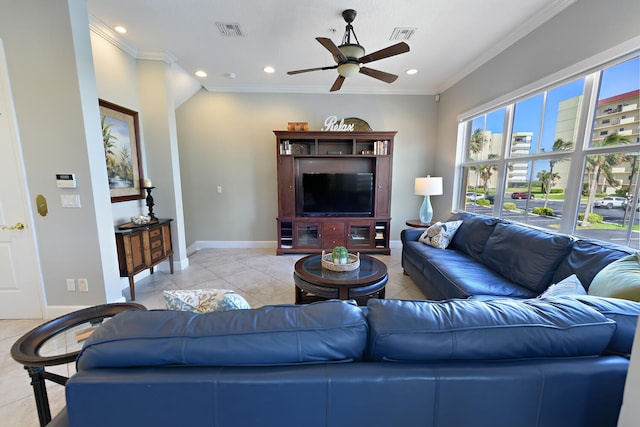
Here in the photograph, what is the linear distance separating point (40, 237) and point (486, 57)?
17.0ft

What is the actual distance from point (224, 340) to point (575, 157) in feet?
10.1

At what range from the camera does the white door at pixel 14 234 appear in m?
2.14

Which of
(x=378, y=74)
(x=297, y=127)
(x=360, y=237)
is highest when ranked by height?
(x=378, y=74)

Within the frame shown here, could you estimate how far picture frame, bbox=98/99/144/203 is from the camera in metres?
2.87

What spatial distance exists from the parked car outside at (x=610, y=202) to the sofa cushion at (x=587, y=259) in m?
0.39

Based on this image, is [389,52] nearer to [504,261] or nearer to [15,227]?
[504,261]

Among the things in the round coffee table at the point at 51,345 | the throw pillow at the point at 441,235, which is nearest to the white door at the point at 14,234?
the round coffee table at the point at 51,345

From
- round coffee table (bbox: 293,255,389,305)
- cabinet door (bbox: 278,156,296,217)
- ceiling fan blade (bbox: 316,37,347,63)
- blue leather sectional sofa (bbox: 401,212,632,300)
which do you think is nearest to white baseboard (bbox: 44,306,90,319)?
round coffee table (bbox: 293,255,389,305)

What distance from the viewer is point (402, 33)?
2785 mm

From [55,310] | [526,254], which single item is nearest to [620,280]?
[526,254]

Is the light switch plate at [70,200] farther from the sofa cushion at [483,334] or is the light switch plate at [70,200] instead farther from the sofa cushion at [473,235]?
the sofa cushion at [473,235]

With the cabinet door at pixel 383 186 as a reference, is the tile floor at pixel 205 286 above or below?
below

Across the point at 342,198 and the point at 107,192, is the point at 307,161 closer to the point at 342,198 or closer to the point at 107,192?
the point at 342,198

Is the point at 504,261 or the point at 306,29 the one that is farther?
the point at 306,29
